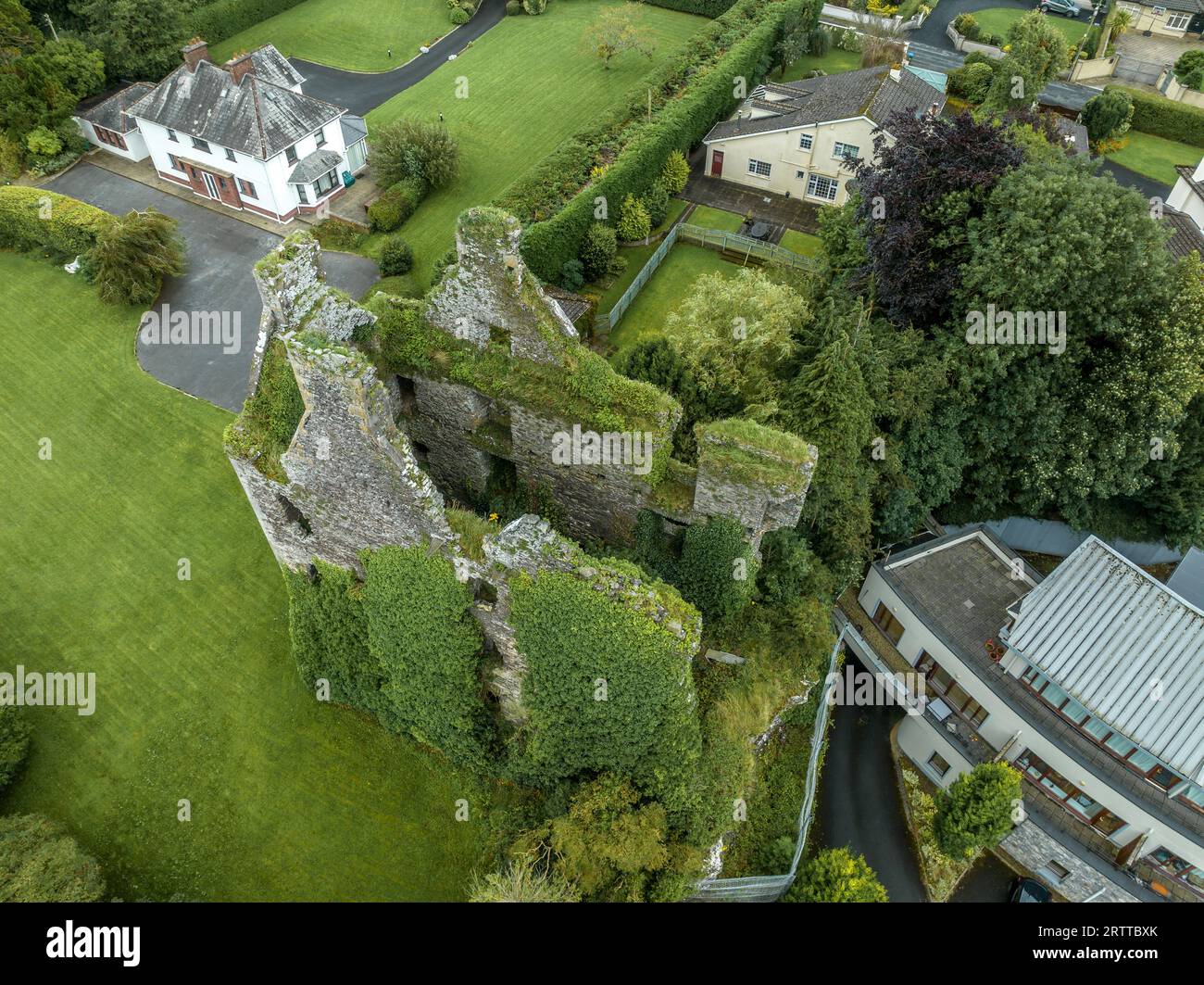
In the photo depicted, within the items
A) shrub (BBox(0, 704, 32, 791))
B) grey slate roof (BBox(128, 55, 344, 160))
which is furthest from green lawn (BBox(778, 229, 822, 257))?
shrub (BBox(0, 704, 32, 791))

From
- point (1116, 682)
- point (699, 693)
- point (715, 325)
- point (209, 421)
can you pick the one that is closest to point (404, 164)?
point (209, 421)

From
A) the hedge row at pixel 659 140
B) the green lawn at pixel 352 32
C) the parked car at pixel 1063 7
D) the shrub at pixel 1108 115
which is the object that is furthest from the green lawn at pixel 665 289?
the parked car at pixel 1063 7

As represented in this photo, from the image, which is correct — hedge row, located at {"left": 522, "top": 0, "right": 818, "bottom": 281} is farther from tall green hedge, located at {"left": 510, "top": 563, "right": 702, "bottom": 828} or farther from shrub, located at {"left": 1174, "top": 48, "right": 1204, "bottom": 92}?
shrub, located at {"left": 1174, "top": 48, "right": 1204, "bottom": 92}

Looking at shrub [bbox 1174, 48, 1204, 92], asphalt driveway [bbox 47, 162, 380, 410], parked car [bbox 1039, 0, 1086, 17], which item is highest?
parked car [bbox 1039, 0, 1086, 17]

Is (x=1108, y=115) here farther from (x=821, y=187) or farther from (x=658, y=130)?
(x=658, y=130)

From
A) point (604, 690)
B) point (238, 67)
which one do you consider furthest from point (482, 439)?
point (238, 67)

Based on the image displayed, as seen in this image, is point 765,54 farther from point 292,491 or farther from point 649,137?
point 292,491
